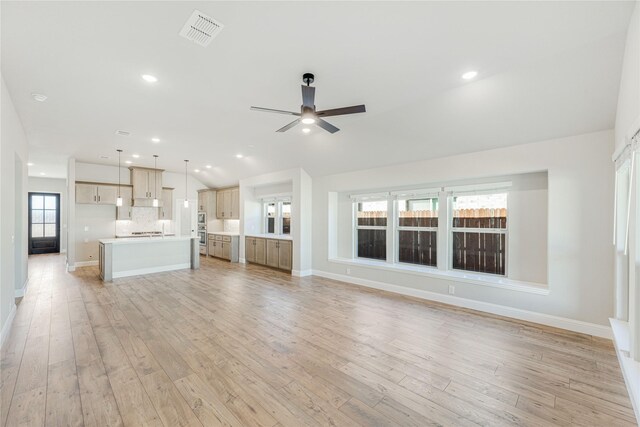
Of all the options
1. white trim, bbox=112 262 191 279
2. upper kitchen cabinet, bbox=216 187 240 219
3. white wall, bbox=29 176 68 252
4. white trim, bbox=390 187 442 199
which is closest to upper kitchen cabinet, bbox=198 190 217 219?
upper kitchen cabinet, bbox=216 187 240 219

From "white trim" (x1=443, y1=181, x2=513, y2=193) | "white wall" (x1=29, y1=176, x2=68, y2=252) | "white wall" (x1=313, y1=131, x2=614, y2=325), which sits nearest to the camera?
"white wall" (x1=313, y1=131, x2=614, y2=325)

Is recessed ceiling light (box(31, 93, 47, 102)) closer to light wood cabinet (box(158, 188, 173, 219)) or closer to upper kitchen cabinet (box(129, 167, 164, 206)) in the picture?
upper kitchen cabinet (box(129, 167, 164, 206))

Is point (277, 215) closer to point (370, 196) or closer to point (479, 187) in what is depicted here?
point (370, 196)

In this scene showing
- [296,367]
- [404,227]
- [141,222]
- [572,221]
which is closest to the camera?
[296,367]

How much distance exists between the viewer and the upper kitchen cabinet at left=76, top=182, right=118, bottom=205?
24.8 feet

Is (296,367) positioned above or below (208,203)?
below

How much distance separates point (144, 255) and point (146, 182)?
278 cm

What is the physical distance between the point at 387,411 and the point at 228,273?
18.5ft

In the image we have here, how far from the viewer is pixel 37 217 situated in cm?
1019

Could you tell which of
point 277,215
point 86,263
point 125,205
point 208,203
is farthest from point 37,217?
point 277,215

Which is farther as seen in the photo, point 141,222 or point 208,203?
point 208,203

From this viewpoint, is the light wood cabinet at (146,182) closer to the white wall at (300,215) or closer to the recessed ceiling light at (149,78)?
the white wall at (300,215)

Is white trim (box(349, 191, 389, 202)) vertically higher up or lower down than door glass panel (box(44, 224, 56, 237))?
higher up

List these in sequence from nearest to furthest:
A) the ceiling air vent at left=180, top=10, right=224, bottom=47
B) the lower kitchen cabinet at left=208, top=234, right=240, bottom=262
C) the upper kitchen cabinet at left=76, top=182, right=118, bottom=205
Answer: the ceiling air vent at left=180, top=10, right=224, bottom=47 → the upper kitchen cabinet at left=76, top=182, right=118, bottom=205 → the lower kitchen cabinet at left=208, top=234, right=240, bottom=262
